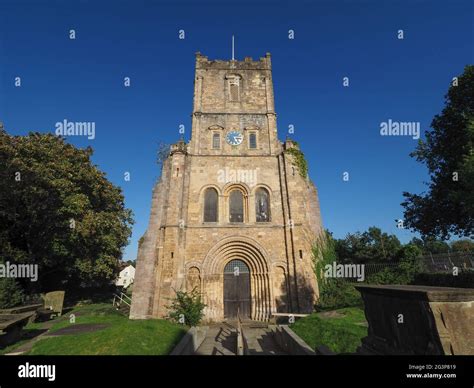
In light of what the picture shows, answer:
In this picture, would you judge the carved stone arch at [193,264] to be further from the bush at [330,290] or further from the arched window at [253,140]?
the arched window at [253,140]

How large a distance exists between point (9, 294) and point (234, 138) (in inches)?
696

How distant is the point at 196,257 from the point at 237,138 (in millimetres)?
9922

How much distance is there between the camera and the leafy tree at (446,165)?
16.4 metres

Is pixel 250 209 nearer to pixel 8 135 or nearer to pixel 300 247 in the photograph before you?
pixel 300 247

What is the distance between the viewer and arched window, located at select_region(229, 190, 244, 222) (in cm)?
1925

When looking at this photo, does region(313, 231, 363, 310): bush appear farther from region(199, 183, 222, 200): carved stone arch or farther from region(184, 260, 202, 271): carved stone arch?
region(199, 183, 222, 200): carved stone arch

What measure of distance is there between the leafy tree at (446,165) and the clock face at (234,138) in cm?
1275

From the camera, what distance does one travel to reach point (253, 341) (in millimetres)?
12336

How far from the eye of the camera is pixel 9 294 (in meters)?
15.2

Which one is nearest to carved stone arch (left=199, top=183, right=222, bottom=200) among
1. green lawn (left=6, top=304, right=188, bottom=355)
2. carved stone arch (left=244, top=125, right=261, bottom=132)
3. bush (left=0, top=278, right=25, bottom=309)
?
carved stone arch (left=244, top=125, right=261, bottom=132)

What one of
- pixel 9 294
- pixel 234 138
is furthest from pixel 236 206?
pixel 9 294

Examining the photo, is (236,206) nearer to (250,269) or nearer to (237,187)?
(237,187)

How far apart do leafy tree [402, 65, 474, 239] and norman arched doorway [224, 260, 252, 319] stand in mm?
12510
